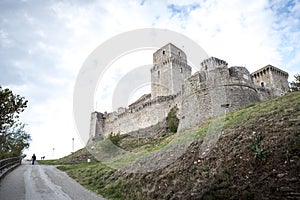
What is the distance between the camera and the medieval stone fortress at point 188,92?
17.5 m

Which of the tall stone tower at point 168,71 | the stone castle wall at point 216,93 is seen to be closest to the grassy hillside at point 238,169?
the stone castle wall at point 216,93

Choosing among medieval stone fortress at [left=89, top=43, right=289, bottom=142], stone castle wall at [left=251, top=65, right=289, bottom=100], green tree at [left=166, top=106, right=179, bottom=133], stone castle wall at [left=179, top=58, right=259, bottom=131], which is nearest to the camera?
stone castle wall at [left=179, top=58, right=259, bottom=131]

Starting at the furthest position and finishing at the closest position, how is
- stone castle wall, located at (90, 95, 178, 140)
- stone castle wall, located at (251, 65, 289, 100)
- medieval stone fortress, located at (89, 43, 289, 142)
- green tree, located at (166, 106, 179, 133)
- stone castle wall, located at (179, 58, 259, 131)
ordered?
stone castle wall, located at (251, 65, 289, 100) < stone castle wall, located at (90, 95, 178, 140) < green tree, located at (166, 106, 179, 133) < medieval stone fortress, located at (89, 43, 289, 142) < stone castle wall, located at (179, 58, 259, 131)

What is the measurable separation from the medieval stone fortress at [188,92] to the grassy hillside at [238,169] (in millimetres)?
7694

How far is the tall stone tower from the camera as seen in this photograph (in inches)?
1847

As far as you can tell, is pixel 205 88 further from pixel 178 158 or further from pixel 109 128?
pixel 109 128

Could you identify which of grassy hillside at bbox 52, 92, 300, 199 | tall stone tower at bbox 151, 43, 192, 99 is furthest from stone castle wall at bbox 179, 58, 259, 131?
tall stone tower at bbox 151, 43, 192, 99

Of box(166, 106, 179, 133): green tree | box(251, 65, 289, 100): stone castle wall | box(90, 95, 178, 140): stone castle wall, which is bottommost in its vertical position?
box(166, 106, 179, 133): green tree

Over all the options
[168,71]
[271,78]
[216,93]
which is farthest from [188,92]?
[271,78]

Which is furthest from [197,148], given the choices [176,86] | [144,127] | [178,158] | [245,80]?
[176,86]

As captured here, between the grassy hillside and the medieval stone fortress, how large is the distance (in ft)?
25.2

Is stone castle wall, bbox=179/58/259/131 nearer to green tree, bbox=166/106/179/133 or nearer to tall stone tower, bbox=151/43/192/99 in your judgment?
green tree, bbox=166/106/179/133

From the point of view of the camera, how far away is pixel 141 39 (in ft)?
65.1

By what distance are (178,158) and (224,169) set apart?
2.79 m
